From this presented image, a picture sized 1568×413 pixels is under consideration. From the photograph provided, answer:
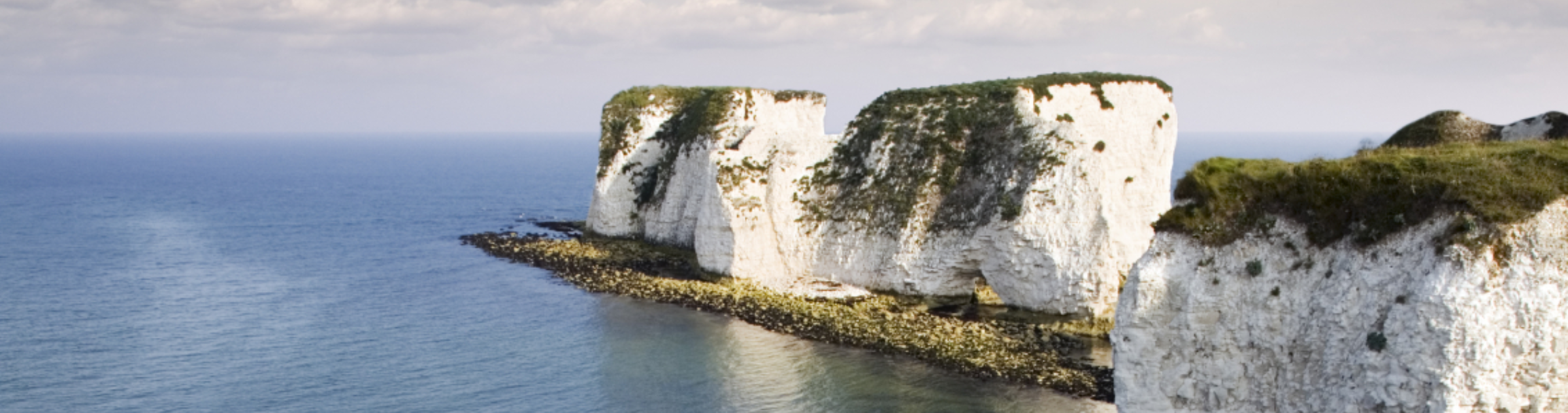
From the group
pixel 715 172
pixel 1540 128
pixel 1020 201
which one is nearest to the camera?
pixel 1540 128

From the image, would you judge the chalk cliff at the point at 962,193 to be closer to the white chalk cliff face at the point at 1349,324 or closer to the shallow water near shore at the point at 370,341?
the shallow water near shore at the point at 370,341

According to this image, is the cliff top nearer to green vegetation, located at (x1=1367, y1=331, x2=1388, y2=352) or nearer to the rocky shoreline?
the rocky shoreline

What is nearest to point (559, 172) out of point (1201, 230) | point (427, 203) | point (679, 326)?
point (427, 203)

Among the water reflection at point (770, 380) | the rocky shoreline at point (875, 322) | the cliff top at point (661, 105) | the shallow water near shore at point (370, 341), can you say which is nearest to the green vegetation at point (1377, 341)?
the water reflection at point (770, 380)

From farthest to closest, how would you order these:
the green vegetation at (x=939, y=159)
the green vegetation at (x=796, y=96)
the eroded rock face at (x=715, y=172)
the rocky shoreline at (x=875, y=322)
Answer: the green vegetation at (x=796, y=96) < the eroded rock face at (x=715, y=172) < the green vegetation at (x=939, y=159) < the rocky shoreline at (x=875, y=322)

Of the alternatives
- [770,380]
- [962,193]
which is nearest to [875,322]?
[770,380]

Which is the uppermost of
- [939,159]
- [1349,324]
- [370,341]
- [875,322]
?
[939,159]

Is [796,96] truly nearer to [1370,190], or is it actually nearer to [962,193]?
[962,193]

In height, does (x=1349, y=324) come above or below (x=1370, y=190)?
below

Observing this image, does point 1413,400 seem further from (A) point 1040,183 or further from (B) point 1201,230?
(A) point 1040,183
